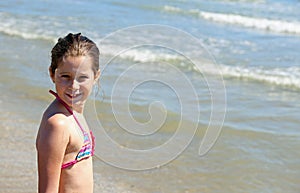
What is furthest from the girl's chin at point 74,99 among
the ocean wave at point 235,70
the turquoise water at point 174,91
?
the ocean wave at point 235,70

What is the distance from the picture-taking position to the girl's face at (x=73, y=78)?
2.43m

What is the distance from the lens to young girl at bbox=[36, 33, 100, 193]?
7.69 feet

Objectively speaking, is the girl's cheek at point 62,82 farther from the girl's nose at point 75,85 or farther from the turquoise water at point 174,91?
the turquoise water at point 174,91

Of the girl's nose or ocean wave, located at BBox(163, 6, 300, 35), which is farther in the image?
ocean wave, located at BBox(163, 6, 300, 35)

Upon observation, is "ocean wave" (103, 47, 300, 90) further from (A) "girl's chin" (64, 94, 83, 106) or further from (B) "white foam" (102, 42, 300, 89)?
(A) "girl's chin" (64, 94, 83, 106)

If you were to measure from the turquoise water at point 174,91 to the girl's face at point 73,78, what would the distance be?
3.29 ft

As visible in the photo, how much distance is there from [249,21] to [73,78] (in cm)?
1480

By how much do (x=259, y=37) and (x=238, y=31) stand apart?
1135 mm

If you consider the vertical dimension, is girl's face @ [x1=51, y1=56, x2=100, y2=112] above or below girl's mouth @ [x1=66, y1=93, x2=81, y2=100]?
above

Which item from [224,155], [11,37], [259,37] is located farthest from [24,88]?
[259,37]

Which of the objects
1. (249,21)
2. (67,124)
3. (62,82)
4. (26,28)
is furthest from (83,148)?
(249,21)

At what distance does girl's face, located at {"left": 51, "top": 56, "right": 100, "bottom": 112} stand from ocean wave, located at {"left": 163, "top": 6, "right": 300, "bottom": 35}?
12.8 m

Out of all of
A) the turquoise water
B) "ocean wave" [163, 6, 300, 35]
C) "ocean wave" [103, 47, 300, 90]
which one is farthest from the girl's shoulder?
"ocean wave" [163, 6, 300, 35]

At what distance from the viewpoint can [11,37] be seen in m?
11.1
